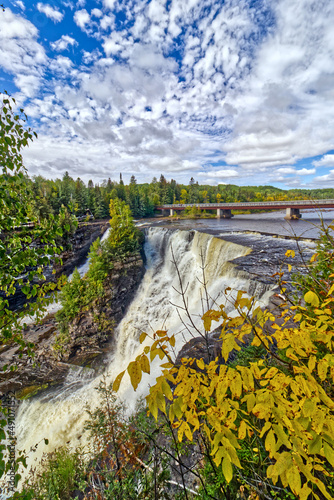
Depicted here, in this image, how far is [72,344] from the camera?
12898mm

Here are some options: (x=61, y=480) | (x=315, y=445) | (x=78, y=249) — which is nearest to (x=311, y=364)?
(x=315, y=445)

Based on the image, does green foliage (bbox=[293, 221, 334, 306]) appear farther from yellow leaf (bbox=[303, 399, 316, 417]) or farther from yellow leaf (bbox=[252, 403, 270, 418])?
yellow leaf (bbox=[252, 403, 270, 418])

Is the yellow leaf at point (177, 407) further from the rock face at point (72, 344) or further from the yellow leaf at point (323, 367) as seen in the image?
the rock face at point (72, 344)

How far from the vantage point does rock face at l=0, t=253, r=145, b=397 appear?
10773 millimetres

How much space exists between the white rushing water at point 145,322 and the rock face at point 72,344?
64 centimetres

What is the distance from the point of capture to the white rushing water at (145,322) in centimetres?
823

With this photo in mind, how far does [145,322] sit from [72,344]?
15.1ft

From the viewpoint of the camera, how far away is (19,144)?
8.23 feet

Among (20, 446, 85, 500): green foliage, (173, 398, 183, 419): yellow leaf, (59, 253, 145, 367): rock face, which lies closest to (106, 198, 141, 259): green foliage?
(59, 253, 145, 367): rock face

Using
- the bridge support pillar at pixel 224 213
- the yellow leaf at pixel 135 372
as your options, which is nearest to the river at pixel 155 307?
the yellow leaf at pixel 135 372

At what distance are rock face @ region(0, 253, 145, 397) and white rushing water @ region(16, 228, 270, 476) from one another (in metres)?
0.64

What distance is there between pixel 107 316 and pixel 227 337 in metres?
14.7

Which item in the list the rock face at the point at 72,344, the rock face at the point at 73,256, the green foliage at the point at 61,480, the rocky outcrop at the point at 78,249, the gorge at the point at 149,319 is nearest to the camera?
the green foliage at the point at 61,480

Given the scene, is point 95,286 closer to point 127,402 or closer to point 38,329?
point 38,329
